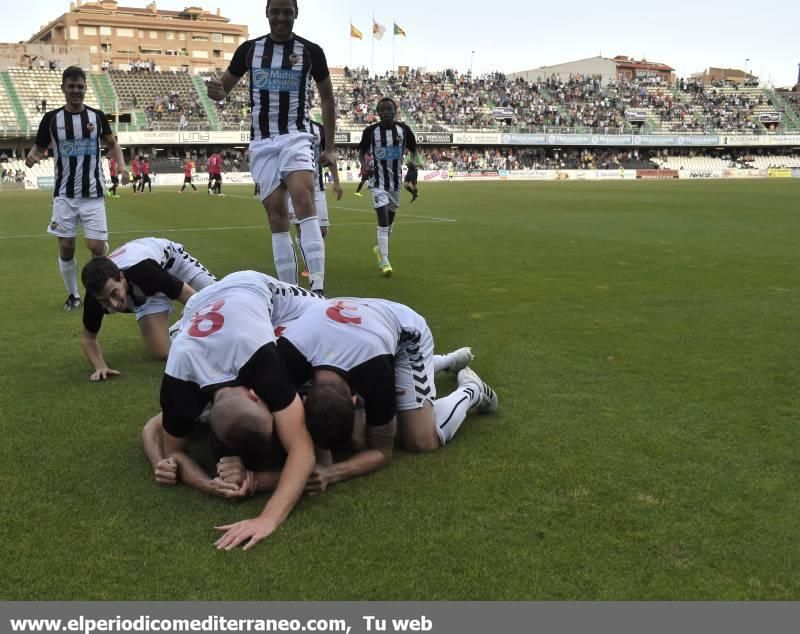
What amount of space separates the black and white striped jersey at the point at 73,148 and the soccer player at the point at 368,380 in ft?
15.3

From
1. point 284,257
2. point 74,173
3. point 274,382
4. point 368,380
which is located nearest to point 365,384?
point 368,380

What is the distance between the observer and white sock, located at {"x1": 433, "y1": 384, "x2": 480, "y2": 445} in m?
3.89

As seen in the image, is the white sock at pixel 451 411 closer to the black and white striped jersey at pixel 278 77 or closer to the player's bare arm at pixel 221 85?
the black and white striped jersey at pixel 278 77

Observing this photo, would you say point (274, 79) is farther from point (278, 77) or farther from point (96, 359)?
point (96, 359)

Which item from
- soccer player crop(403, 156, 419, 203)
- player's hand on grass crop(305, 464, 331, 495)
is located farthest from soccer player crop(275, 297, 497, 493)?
soccer player crop(403, 156, 419, 203)

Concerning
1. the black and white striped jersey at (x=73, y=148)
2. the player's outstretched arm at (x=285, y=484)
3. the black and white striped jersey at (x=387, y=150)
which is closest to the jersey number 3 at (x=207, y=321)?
the player's outstretched arm at (x=285, y=484)

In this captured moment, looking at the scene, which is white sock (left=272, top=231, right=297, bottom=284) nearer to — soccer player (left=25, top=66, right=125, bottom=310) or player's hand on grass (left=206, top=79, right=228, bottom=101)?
player's hand on grass (left=206, top=79, right=228, bottom=101)

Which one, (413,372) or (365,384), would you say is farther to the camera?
(413,372)

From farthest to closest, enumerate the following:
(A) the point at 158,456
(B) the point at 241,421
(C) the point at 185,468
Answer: (A) the point at 158,456 < (C) the point at 185,468 < (B) the point at 241,421

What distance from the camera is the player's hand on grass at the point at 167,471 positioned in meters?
3.38

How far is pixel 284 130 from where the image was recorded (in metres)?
6.37

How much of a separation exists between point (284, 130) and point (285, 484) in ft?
13.2

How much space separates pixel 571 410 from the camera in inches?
171

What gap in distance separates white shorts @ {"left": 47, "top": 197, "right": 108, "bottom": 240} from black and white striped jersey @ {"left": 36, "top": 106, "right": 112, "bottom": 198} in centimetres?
7
